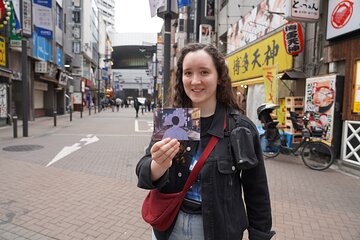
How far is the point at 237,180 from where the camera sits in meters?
1.77

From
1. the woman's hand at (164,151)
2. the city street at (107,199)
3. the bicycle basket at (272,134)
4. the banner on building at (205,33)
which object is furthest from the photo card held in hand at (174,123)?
the banner on building at (205,33)

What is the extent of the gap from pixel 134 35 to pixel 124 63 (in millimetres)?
12786

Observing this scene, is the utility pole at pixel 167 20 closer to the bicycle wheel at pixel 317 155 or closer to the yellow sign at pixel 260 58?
the yellow sign at pixel 260 58

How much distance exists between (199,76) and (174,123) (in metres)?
0.36

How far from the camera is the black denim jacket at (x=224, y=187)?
1591 mm

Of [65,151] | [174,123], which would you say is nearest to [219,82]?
[174,123]

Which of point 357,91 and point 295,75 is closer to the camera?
point 357,91

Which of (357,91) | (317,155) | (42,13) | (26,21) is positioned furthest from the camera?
(42,13)

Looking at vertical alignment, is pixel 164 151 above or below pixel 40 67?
below

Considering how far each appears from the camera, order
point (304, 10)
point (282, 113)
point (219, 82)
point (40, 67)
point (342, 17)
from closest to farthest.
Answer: point (219, 82), point (342, 17), point (304, 10), point (282, 113), point (40, 67)

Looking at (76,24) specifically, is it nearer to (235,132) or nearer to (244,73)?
(244,73)

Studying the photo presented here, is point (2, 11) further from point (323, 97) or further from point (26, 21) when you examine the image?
point (323, 97)

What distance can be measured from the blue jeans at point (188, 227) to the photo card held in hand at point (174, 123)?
1.67 feet

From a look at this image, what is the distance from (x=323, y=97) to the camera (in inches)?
318
